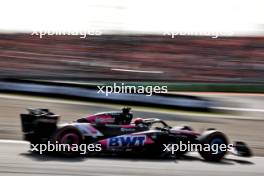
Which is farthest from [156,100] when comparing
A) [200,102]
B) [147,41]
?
[147,41]

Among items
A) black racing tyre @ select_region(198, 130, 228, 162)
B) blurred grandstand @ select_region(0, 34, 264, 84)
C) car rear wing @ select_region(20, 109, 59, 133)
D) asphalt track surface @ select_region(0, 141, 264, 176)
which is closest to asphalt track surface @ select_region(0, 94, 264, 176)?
asphalt track surface @ select_region(0, 141, 264, 176)

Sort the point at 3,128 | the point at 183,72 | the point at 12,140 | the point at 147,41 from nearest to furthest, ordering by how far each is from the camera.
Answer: the point at 12,140 → the point at 3,128 → the point at 183,72 → the point at 147,41

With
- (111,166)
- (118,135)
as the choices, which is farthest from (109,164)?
(118,135)

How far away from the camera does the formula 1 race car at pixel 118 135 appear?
7.13 m

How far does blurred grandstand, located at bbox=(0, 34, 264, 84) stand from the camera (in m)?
23.8

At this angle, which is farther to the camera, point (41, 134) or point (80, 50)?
point (80, 50)

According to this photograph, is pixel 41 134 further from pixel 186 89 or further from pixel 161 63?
pixel 161 63

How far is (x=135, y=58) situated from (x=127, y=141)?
1966 cm

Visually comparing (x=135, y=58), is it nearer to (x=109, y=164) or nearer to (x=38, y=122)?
(x=38, y=122)

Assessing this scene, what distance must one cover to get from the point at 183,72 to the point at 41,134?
59.9ft

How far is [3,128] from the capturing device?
11062 mm

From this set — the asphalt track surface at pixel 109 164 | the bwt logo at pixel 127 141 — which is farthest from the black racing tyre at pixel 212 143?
the bwt logo at pixel 127 141

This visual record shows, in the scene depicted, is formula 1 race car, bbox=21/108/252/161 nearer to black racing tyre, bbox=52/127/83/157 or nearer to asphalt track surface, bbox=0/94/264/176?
black racing tyre, bbox=52/127/83/157

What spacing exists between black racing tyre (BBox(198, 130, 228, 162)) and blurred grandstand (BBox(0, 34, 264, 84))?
13525 mm
